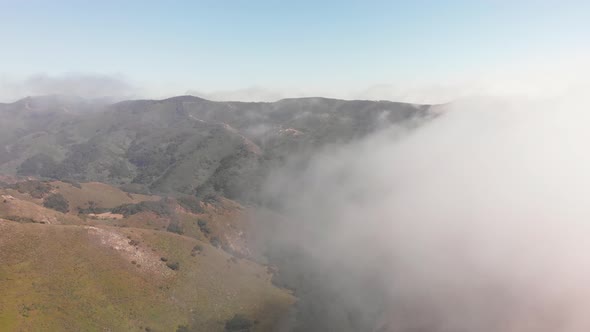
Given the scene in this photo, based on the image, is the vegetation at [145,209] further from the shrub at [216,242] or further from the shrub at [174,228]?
the shrub at [216,242]

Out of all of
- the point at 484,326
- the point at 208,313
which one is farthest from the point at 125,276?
the point at 484,326

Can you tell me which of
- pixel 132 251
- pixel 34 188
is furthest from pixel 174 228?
pixel 34 188

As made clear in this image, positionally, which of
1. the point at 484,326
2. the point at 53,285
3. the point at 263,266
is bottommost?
the point at 263,266

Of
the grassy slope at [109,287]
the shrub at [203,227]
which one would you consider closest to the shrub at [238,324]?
the grassy slope at [109,287]

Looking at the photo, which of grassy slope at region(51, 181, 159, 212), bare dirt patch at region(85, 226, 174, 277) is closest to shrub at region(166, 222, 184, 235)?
grassy slope at region(51, 181, 159, 212)

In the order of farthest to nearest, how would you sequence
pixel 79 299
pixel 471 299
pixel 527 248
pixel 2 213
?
pixel 527 248, pixel 471 299, pixel 2 213, pixel 79 299

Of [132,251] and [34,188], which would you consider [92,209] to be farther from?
[132,251]

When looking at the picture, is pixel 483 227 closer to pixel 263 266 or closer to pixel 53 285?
pixel 263 266

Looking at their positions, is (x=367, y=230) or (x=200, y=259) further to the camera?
(x=367, y=230)
